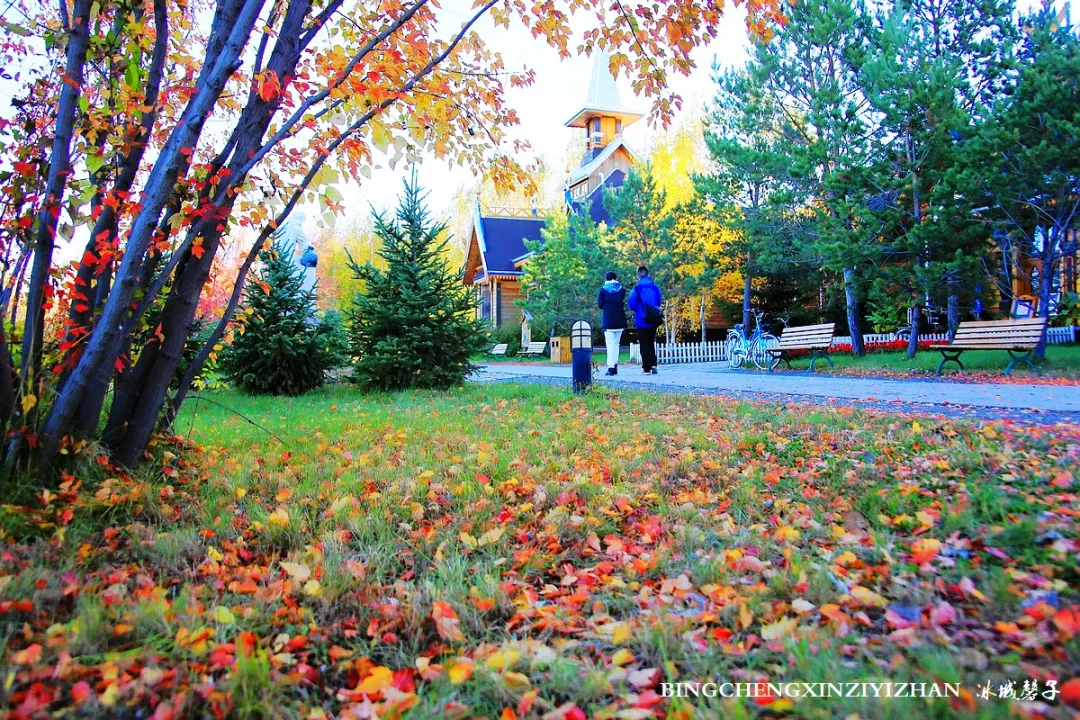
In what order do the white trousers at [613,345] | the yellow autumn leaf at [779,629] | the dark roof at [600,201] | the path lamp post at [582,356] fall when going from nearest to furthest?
the yellow autumn leaf at [779,629], the path lamp post at [582,356], the white trousers at [613,345], the dark roof at [600,201]

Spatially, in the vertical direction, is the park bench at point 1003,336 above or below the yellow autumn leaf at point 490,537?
above

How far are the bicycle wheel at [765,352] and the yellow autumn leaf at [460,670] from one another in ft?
44.2

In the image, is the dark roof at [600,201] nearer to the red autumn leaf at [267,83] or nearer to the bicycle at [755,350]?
the bicycle at [755,350]

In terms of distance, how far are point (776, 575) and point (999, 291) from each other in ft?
42.7

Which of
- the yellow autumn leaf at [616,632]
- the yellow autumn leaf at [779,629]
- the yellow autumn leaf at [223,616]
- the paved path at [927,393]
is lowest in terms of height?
the yellow autumn leaf at [616,632]

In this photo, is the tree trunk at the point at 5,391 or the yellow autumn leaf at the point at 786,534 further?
the tree trunk at the point at 5,391

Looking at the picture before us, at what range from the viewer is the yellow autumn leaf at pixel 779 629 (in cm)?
182

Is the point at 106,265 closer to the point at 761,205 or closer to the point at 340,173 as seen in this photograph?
the point at 340,173

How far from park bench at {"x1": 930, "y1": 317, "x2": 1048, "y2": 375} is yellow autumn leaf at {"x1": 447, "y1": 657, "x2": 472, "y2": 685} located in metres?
10.8

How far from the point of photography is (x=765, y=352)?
1445 cm

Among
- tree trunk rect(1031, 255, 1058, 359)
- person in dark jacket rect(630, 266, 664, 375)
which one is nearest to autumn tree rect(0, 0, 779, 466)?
person in dark jacket rect(630, 266, 664, 375)

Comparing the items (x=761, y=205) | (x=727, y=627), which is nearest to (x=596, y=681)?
(x=727, y=627)

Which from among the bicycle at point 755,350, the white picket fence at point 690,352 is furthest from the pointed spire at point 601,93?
the bicycle at point 755,350

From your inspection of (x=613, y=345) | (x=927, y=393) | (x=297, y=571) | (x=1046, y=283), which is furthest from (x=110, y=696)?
(x=1046, y=283)
